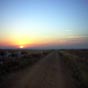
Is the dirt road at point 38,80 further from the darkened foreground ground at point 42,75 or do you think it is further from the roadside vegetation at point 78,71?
the roadside vegetation at point 78,71

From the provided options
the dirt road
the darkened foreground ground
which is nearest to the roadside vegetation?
the darkened foreground ground

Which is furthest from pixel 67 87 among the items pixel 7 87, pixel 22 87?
pixel 7 87

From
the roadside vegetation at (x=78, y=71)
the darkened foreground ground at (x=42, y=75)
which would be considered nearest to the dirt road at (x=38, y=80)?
the darkened foreground ground at (x=42, y=75)

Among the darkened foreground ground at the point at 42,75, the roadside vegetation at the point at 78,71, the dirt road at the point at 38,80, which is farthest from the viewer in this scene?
the roadside vegetation at the point at 78,71

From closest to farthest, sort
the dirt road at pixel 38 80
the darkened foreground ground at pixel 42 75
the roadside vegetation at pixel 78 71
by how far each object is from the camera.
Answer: the dirt road at pixel 38 80
the darkened foreground ground at pixel 42 75
the roadside vegetation at pixel 78 71

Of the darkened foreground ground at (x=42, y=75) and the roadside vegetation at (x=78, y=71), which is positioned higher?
the darkened foreground ground at (x=42, y=75)

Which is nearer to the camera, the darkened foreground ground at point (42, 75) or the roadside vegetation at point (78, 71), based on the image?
the darkened foreground ground at point (42, 75)

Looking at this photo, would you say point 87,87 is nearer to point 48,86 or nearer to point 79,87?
point 79,87

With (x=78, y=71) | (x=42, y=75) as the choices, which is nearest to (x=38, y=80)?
(x=42, y=75)

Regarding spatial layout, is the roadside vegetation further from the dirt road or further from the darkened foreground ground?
the dirt road

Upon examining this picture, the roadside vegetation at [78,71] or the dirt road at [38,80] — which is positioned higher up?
the dirt road at [38,80]

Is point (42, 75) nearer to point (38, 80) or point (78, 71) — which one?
point (38, 80)

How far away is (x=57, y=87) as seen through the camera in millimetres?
11469

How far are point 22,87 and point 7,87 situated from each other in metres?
1.07
